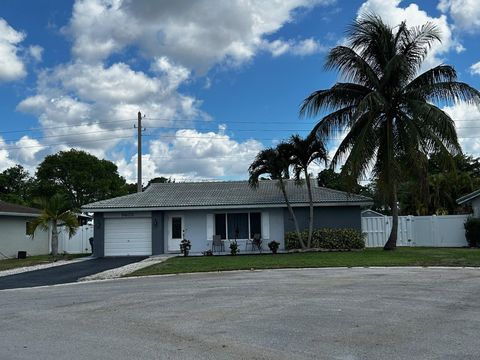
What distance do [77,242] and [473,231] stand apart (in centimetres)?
2132

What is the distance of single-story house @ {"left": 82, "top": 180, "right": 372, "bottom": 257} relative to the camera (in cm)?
2439

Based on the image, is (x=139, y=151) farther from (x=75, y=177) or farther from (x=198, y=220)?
(x=75, y=177)

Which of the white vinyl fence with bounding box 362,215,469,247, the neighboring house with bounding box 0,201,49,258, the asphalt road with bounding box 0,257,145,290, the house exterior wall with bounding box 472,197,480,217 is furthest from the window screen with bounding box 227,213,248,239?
the house exterior wall with bounding box 472,197,480,217

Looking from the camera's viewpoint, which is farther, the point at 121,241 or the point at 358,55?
the point at 121,241

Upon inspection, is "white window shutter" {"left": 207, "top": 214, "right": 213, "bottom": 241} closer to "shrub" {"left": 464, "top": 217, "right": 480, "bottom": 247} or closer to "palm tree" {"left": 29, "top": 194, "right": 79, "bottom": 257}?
"palm tree" {"left": 29, "top": 194, "right": 79, "bottom": 257}

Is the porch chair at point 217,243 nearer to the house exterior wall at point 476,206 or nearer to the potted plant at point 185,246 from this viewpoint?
the potted plant at point 185,246

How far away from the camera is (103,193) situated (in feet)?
180

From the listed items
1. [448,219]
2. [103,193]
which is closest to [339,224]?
[448,219]

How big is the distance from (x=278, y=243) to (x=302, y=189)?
445 cm

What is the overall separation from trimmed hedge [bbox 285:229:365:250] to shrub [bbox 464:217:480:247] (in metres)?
5.22

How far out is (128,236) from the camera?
2514 centimetres

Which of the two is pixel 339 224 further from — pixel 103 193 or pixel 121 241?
pixel 103 193

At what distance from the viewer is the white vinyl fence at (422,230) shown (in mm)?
26048

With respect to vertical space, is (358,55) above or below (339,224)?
above
